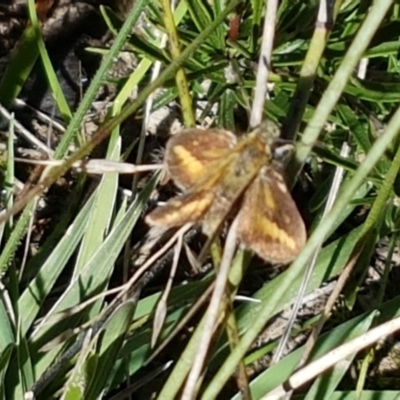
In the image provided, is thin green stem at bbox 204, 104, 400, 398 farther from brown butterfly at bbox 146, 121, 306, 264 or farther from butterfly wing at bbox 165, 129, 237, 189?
butterfly wing at bbox 165, 129, 237, 189

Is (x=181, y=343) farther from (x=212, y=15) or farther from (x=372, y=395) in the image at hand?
(x=212, y=15)

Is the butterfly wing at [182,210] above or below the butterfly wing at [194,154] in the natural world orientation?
below

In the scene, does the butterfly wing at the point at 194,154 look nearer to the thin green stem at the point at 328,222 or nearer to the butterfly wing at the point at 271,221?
the butterfly wing at the point at 271,221

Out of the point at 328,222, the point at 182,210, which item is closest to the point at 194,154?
the point at 182,210

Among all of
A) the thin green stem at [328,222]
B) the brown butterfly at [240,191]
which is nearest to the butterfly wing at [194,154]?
the brown butterfly at [240,191]

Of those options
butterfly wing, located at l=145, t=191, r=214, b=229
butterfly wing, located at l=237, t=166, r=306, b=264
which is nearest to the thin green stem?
butterfly wing, located at l=237, t=166, r=306, b=264

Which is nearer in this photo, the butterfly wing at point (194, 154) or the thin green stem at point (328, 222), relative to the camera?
the thin green stem at point (328, 222)

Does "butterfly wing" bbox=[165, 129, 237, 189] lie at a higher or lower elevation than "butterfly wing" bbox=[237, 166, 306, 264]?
higher

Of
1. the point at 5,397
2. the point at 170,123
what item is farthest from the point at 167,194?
the point at 5,397
